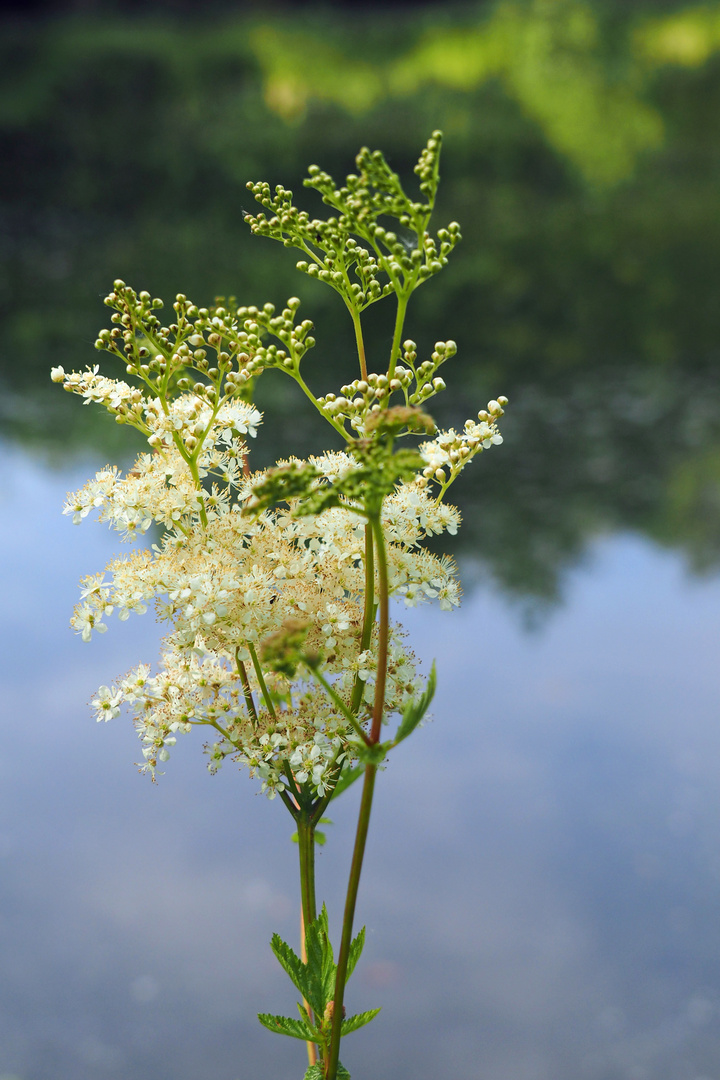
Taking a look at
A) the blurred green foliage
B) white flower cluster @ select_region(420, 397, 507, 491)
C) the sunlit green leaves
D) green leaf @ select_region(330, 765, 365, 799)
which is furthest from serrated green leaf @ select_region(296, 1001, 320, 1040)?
the blurred green foliage

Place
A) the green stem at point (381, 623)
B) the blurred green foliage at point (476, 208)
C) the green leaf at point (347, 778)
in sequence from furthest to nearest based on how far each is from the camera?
the blurred green foliage at point (476, 208) → the green leaf at point (347, 778) → the green stem at point (381, 623)

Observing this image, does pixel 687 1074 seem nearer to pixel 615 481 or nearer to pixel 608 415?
pixel 615 481

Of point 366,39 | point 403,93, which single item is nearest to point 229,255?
point 403,93

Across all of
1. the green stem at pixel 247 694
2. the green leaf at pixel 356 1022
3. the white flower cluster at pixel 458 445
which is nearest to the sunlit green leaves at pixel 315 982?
the green leaf at pixel 356 1022

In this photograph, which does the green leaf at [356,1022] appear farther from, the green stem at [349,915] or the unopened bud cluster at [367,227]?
the unopened bud cluster at [367,227]

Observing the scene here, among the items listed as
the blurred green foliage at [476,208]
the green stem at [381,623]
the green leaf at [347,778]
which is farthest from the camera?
the blurred green foliage at [476,208]

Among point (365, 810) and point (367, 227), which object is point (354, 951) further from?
point (367, 227)
